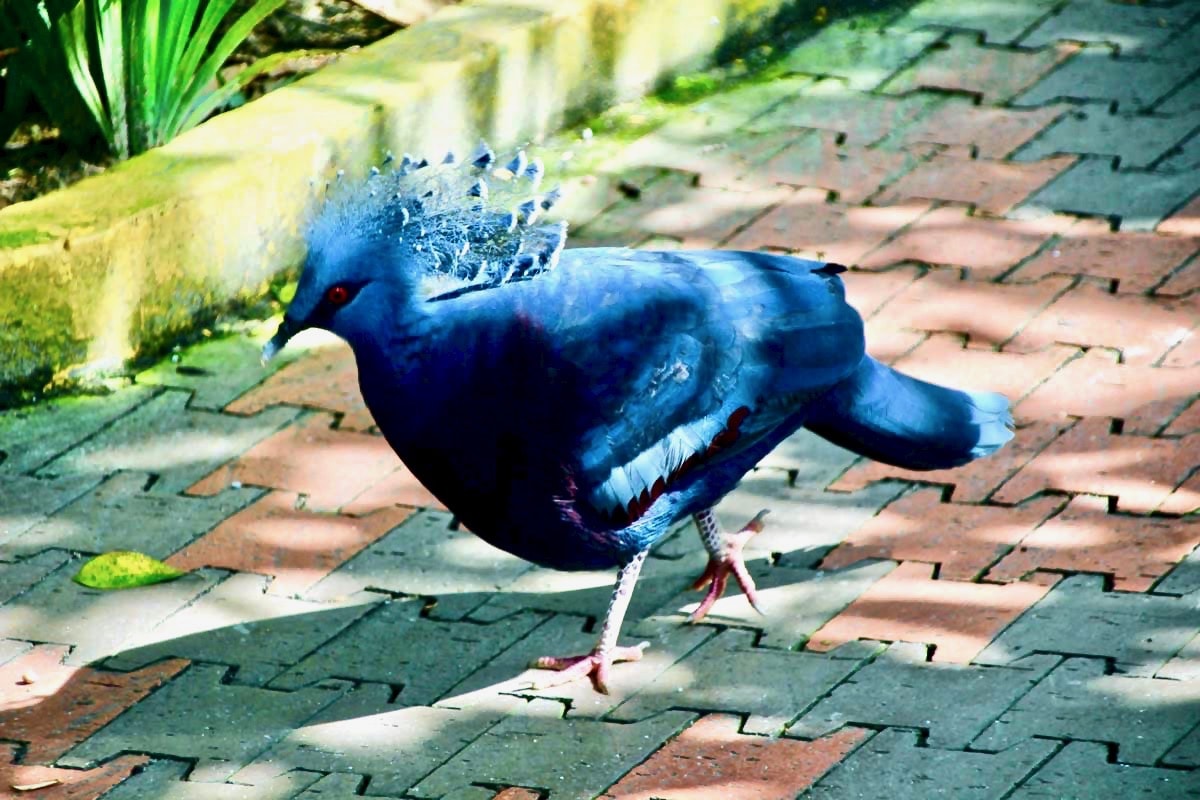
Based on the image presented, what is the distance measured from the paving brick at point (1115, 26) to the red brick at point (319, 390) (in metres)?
2.93

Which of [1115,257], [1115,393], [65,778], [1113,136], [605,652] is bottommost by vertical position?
[65,778]

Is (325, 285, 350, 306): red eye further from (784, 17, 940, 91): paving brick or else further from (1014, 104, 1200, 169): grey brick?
(784, 17, 940, 91): paving brick

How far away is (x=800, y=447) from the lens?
498 centimetres

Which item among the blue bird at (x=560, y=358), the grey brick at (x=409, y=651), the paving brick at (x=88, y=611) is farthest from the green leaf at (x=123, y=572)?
the blue bird at (x=560, y=358)

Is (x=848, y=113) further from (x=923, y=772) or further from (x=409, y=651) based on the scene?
(x=923, y=772)

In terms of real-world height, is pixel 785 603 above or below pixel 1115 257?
below

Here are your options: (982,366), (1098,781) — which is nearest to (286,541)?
(982,366)

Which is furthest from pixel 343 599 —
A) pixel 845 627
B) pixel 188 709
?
pixel 845 627

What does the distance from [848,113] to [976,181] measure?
0.63 meters

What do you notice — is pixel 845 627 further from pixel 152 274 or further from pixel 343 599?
pixel 152 274

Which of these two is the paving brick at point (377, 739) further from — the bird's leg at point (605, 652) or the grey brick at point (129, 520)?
the grey brick at point (129, 520)

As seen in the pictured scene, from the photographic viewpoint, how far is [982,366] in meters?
5.13

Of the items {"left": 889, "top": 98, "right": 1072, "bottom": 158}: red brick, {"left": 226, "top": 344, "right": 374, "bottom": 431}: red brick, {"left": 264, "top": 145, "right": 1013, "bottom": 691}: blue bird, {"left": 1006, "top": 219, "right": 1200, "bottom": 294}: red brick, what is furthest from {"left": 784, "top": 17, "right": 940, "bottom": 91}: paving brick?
{"left": 264, "top": 145, "right": 1013, "bottom": 691}: blue bird

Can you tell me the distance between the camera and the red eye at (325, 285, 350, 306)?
370 centimetres
